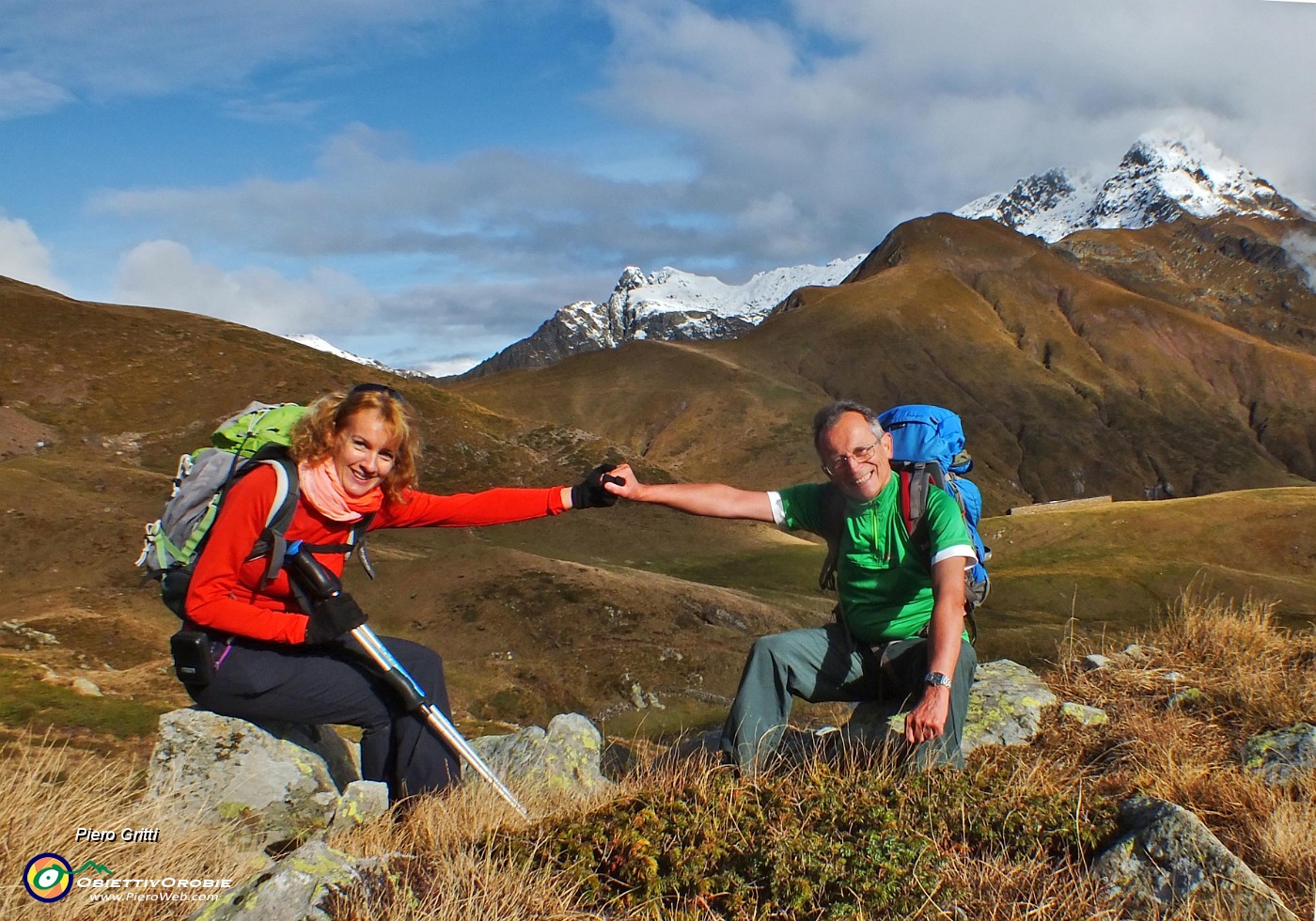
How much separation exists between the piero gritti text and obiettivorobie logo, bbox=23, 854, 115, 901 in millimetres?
201

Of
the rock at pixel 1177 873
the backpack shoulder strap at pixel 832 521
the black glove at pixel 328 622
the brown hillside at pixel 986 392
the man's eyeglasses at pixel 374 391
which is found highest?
the brown hillside at pixel 986 392

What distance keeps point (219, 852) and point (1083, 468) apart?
563 ft

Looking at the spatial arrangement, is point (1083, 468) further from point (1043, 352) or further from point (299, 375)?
point (299, 375)

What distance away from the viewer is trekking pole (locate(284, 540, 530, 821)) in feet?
17.9

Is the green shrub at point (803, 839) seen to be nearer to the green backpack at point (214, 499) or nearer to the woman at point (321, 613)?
the woman at point (321, 613)

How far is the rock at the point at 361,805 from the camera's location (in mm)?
4919

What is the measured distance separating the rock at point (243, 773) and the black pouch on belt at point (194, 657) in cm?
77

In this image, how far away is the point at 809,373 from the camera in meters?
160

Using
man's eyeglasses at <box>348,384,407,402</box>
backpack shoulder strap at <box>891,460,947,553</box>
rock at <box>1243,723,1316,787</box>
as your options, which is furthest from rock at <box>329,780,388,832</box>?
rock at <box>1243,723,1316,787</box>

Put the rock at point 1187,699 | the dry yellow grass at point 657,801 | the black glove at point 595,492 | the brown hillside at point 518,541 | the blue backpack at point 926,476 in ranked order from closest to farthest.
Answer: the dry yellow grass at point 657,801 < the blue backpack at point 926,476 < the black glove at point 595,492 < the rock at point 1187,699 < the brown hillside at point 518,541

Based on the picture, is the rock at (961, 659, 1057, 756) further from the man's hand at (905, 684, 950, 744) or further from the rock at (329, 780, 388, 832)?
the rock at (329, 780, 388, 832)

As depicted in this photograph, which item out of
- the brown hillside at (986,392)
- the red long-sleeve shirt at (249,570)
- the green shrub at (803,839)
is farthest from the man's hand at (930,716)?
the brown hillside at (986,392)

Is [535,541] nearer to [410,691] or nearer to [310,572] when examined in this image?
[410,691]

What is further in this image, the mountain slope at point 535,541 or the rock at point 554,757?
the mountain slope at point 535,541
